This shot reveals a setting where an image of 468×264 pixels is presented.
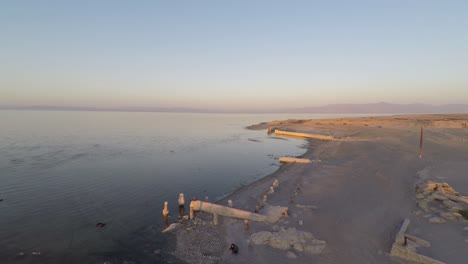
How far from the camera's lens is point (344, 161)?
35.2m

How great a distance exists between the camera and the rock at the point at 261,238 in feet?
46.0

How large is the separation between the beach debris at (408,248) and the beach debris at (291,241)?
3.30 metres

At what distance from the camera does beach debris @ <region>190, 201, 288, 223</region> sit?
16.5 meters

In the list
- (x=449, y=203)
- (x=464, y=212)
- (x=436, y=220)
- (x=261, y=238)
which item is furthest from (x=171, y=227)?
(x=449, y=203)

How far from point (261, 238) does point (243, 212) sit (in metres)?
3.02

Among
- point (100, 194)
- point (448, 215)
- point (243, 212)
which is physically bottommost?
point (100, 194)

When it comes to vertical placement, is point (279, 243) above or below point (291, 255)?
above

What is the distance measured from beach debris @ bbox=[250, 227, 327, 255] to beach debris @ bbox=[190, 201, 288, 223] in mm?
1630

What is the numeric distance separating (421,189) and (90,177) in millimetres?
31955

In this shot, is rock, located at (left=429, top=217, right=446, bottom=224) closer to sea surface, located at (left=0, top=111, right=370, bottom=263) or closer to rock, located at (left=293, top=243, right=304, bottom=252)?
rock, located at (left=293, top=243, right=304, bottom=252)

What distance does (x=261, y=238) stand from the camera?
46.8 feet

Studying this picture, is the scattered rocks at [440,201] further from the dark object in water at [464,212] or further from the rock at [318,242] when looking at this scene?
the rock at [318,242]

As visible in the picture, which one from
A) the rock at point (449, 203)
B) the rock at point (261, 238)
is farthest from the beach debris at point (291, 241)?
the rock at point (449, 203)

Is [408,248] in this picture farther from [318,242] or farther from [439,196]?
[439,196]
